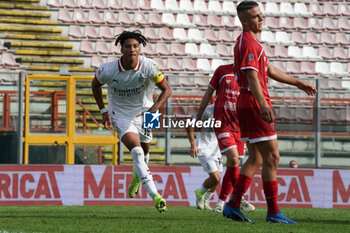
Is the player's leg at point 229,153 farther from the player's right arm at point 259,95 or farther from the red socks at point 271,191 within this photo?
the player's right arm at point 259,95

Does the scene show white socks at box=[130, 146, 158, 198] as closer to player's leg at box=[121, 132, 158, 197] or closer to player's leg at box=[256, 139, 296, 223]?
player's leg at box=[121, 132, 158, 197]

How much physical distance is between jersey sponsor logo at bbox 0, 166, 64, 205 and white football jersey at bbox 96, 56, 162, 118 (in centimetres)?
394

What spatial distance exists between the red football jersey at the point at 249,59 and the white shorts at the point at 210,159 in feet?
12.9

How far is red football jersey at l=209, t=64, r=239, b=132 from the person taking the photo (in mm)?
9133

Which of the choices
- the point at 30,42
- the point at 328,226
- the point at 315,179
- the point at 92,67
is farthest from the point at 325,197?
the point at 30,42

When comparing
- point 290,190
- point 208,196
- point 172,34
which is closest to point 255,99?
point 208,196

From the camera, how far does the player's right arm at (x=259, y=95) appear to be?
20.7 feet

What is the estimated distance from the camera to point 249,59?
21.4 ft

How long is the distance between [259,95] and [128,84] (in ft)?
7.40

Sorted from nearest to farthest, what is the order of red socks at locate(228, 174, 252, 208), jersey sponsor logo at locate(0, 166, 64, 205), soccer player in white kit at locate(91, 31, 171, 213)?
red socks at locate(228, 174, 252, 208)
soccer player in white kit at locate(91, 31, 171, 213)
jersey sponsor logo at locate(0, 166, 64, 205)

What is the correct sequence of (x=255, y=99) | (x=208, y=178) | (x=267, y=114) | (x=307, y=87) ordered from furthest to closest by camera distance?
(x=208, y=178) < (x=307, y=87) < (x=255, y=99) < (x=267, y=114)

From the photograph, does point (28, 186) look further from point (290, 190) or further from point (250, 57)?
point (250, 57)

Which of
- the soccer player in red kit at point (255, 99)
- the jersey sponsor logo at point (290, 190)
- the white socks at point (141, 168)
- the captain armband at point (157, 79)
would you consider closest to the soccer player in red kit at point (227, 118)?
the captain armband at point (157, 79)

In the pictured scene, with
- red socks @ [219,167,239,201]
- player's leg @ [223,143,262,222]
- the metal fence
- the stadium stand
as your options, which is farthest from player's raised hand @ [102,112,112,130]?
the stadium stand
